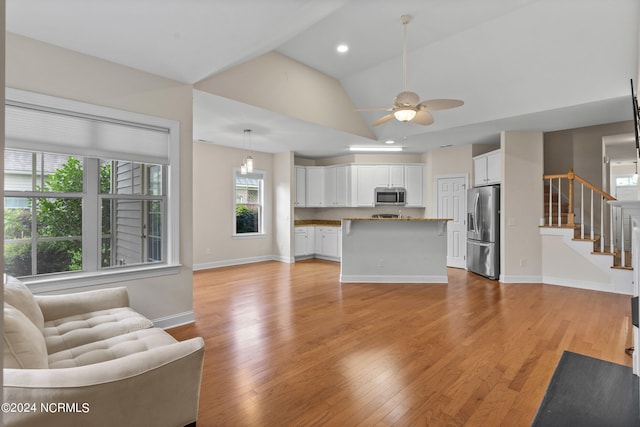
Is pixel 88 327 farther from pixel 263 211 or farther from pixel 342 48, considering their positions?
pixel 263 211

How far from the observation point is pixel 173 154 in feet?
11.2

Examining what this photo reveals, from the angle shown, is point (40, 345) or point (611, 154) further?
point (611, 154)

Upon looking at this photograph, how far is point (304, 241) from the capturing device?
315 inches

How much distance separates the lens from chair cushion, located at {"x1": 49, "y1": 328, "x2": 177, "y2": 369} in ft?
5.58

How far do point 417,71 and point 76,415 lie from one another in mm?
5086

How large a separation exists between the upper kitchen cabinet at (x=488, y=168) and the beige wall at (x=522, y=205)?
0.18 m

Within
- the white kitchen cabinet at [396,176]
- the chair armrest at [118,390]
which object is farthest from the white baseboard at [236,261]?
the chair armrest at [118,390]

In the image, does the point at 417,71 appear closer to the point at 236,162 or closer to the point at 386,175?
the point at 386,175

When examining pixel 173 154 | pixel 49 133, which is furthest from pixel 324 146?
pixel 49 133

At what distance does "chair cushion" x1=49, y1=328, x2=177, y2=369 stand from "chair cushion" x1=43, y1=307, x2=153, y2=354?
0.09 m

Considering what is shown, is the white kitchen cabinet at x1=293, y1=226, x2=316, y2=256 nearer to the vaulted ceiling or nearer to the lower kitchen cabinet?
the lower kitchen cabinet

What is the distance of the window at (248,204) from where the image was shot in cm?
730

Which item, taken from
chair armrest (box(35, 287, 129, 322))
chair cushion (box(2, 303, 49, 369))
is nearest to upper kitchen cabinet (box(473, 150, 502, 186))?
chair armrest (box(35, 287, 129, 322))

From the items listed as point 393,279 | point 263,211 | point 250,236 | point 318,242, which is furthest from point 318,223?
point 393,279
